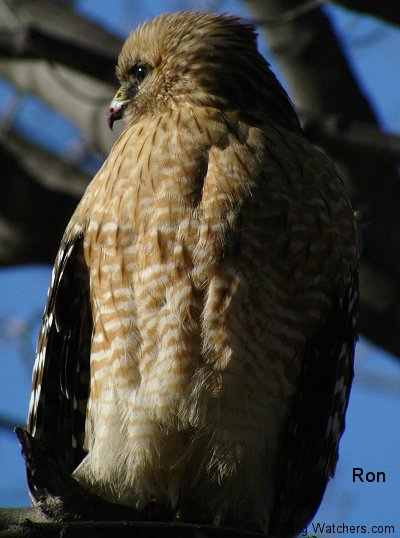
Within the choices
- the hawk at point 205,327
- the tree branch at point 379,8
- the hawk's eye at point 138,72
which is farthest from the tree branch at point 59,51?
the hawk at point 205,327

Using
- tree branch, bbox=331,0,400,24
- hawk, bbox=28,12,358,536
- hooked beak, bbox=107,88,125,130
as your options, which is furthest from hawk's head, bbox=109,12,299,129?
tree branch, bbox=331,0,400,24

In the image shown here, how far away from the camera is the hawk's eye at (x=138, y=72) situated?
580 centimetres

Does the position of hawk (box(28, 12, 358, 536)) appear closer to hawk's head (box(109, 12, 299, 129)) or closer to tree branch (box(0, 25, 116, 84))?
hawk's head (box(109, 12, 299, 129))

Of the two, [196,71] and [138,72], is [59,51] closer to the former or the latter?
[138,72]

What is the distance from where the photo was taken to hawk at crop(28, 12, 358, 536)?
474 cm

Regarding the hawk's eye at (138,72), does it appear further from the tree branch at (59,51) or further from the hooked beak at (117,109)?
the tree branch at (59,51)

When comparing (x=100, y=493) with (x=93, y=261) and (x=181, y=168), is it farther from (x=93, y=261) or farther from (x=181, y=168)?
(x=181, y=168)

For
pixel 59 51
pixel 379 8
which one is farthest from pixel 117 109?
pixel 379 8

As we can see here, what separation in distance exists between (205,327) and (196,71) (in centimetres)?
147

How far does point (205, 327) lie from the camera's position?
4.73 m

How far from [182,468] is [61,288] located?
100 cm

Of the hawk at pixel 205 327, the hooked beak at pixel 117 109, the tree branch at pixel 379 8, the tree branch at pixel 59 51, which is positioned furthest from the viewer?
the tree branch at pixel 59 51

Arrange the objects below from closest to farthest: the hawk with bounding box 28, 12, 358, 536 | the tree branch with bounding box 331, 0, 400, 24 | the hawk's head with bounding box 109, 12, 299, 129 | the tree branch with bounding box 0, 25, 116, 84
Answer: the hawk with bounding box 28, 12, 358, 536 → the hawk's head with bounding box 109, 12, 299, 129 → the tree branch with bounding box 331, 0, 400, 24 → the tree branch with bounding box 0, 25, 116, 84

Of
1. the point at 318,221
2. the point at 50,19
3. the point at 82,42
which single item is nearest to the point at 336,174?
the point at 318,221
